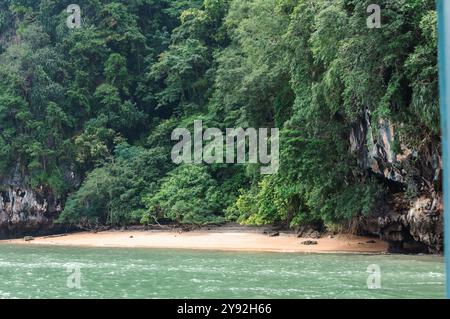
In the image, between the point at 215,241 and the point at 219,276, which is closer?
the point at 219,276

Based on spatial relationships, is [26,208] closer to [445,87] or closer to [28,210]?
[28,210]

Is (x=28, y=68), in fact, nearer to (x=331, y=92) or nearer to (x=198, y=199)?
(x=198, y=199)

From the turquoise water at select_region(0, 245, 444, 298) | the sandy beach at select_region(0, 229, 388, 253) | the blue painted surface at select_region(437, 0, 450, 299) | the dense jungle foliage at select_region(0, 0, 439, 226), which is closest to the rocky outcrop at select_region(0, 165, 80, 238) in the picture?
the dense jungle foliage at select_region(0, 0, 439, 226)

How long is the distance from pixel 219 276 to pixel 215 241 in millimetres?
11267

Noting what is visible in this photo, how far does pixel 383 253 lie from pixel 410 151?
3699 millimetres

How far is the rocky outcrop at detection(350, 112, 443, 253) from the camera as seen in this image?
55.3 feet

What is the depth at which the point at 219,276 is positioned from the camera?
13.3 m

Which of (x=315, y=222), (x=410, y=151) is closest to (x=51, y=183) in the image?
(x=315, y=222)

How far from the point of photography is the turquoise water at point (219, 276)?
34.6 feet

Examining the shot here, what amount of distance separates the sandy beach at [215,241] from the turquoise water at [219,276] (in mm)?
2215

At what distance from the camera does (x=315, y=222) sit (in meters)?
23.5

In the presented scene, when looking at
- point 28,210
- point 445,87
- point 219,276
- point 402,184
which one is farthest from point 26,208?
point 445,87

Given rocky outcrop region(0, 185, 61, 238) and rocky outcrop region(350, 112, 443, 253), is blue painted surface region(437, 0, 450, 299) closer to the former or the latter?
rocky outcrop region(350, 112, 443, 253)
